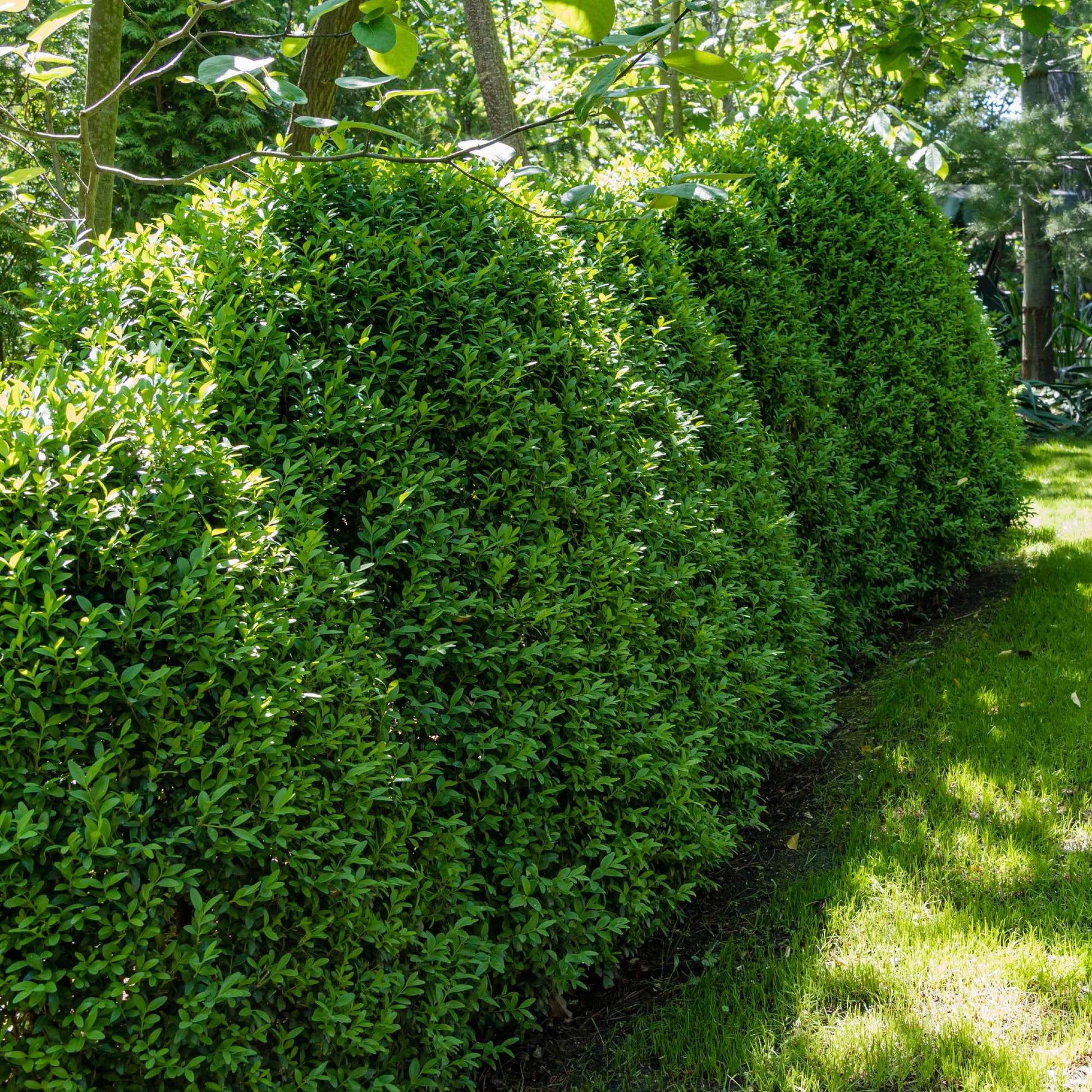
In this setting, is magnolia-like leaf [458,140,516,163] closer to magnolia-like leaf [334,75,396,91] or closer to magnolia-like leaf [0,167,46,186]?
magnolia-like leaf [334,75,396,91]

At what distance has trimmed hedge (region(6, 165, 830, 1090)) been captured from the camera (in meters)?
1.99

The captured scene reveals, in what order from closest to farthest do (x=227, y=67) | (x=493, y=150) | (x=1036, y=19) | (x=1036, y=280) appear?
(x=227, y=67) < (x=493, y=150) < (x=1036, y=19) < (x=1036, y=280)

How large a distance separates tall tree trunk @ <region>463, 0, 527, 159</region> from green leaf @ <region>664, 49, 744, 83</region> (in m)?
4.51

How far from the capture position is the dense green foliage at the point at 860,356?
15.9ft

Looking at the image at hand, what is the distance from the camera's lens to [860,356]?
547 centimetres

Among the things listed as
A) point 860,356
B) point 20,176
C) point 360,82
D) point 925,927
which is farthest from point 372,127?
point 860,356

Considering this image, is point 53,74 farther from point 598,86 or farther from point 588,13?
point 588,13

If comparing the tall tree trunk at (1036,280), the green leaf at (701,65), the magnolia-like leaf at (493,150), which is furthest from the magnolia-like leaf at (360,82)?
the tall tree trunk at (1036,280)

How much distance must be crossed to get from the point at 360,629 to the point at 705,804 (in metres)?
1.68

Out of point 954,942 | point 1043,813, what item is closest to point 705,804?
point 954,942

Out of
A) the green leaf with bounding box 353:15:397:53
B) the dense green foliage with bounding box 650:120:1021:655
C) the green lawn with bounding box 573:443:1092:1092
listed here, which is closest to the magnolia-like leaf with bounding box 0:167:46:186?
the green leaf with bounding box 353:15:397:53

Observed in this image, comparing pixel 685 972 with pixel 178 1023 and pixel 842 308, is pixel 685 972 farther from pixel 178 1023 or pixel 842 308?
pixel 842 308

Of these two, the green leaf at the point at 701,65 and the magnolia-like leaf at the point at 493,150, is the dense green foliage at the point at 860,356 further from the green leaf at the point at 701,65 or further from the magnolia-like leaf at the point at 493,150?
the green leaf at the point at 701,65

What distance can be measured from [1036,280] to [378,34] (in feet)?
40.7
